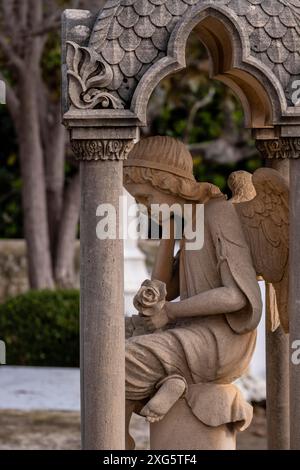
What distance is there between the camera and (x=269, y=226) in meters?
6.47

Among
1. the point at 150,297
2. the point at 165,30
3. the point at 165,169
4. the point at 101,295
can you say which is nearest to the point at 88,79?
the point at 165,30

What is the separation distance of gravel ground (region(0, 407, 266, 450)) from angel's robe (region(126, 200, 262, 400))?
3815mm

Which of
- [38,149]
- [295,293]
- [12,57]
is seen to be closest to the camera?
[295,293]

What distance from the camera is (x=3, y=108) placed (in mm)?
20016

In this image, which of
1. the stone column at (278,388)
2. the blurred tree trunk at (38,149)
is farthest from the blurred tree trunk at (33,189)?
the stone column at (278,388)

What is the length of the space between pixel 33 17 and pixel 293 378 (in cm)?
1063

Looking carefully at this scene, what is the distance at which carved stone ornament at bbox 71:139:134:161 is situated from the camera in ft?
19.1

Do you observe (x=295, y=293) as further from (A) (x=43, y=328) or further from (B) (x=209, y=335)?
(A) (x=43, y=328)

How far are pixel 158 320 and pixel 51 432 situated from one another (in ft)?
15.9

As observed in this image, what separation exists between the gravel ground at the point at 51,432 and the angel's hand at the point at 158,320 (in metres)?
3.78

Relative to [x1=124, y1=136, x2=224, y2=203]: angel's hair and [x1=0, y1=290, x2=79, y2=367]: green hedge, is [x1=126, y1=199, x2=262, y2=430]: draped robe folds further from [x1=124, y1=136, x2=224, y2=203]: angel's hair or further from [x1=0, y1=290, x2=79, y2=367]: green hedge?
[x1=0, y1=290, x2=79, y2=367]: green hedge

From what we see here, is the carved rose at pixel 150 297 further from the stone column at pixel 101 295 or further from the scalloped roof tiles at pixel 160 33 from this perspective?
the scalloped roof tiles at pixel 160 33

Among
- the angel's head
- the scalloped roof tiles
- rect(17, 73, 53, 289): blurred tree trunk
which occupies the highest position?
rect(17, 73, 53, 289): blurred tree trunk

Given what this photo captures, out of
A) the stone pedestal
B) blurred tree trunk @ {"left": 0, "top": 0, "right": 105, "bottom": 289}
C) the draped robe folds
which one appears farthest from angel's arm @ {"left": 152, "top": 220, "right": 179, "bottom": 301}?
blurred tree trunk @ {"left": 0, "top": 0, "right": 105, "bottom": 289}
